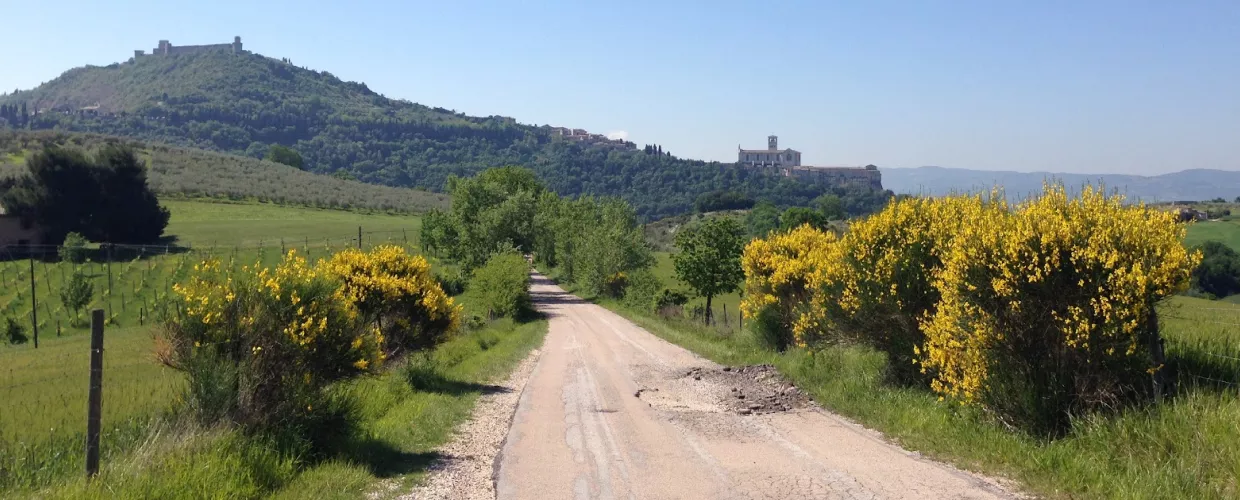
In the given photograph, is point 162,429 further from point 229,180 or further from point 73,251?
point 229,180

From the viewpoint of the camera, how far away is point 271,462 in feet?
30.4

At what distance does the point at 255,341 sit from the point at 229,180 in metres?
124

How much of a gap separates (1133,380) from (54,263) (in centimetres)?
6389

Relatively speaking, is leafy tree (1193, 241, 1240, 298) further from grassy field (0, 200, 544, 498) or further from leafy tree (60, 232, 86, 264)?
leafy tree (60, 232, 86, 264)

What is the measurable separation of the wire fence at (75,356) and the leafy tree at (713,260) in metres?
18.2

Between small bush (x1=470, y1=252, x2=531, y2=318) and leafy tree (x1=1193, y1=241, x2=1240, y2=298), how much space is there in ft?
113

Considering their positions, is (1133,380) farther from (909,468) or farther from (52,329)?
(52,329)

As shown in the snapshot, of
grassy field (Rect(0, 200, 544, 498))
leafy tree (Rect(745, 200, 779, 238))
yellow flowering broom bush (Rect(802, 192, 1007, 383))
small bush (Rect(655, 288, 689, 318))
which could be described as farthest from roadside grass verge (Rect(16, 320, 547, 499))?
leafy tree (Rect(745, 200, 779, 238))

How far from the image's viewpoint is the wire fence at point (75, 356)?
32.0 feet

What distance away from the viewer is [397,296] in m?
18.6

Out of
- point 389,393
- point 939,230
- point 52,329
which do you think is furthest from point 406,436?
point 52,329

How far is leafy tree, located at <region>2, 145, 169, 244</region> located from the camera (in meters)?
67.0

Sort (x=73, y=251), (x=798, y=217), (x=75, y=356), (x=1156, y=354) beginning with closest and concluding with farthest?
1. (x=1156, y=354)
2. (x=75, y=356)
3. (x=73, y=251)
4. (x=798, y=217)

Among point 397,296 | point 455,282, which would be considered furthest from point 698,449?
point 455,282
